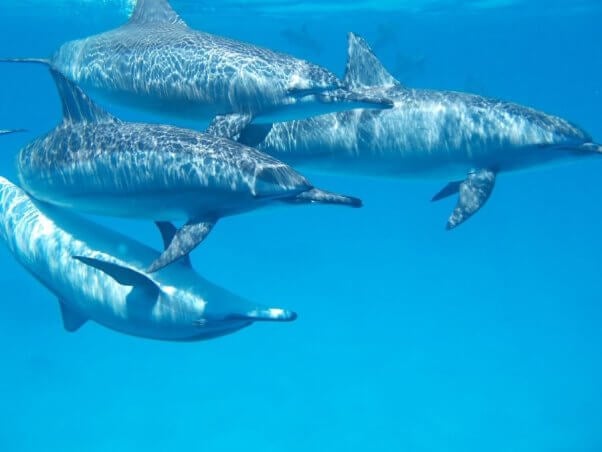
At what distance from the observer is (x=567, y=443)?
22.8 metres

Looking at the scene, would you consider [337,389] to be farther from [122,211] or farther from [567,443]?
[122,211]

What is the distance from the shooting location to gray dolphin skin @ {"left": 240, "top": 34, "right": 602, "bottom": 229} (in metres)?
8.26

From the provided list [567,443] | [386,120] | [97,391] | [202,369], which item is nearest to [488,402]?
[567,443]

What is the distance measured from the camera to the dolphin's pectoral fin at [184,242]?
6.08 meters

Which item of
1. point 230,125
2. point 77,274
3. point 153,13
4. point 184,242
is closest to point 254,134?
point 230,125

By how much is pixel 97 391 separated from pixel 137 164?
68.0 ft

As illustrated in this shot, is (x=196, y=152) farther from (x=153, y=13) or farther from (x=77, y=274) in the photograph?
(x=153, y=13)

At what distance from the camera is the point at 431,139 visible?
27.7 feet

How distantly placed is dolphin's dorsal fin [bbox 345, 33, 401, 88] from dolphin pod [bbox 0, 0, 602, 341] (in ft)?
0.06

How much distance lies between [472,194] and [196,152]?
3.84 m

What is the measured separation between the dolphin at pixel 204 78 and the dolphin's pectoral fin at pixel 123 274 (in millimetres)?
1863

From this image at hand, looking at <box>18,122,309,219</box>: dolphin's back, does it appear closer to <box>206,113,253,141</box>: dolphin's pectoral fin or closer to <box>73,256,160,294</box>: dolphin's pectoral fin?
<box>206,113,253,141</box>: dolphin's pectoral fin

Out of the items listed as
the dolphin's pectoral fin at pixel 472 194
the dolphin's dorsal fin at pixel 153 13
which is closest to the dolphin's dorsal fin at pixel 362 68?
the dolphin's pectoral fin at pixel 472 194

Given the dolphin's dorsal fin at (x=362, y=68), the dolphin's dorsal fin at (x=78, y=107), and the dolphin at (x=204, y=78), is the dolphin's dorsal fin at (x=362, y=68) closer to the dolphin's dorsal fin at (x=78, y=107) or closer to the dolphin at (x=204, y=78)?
the dolphin at (x=204, y=78)
